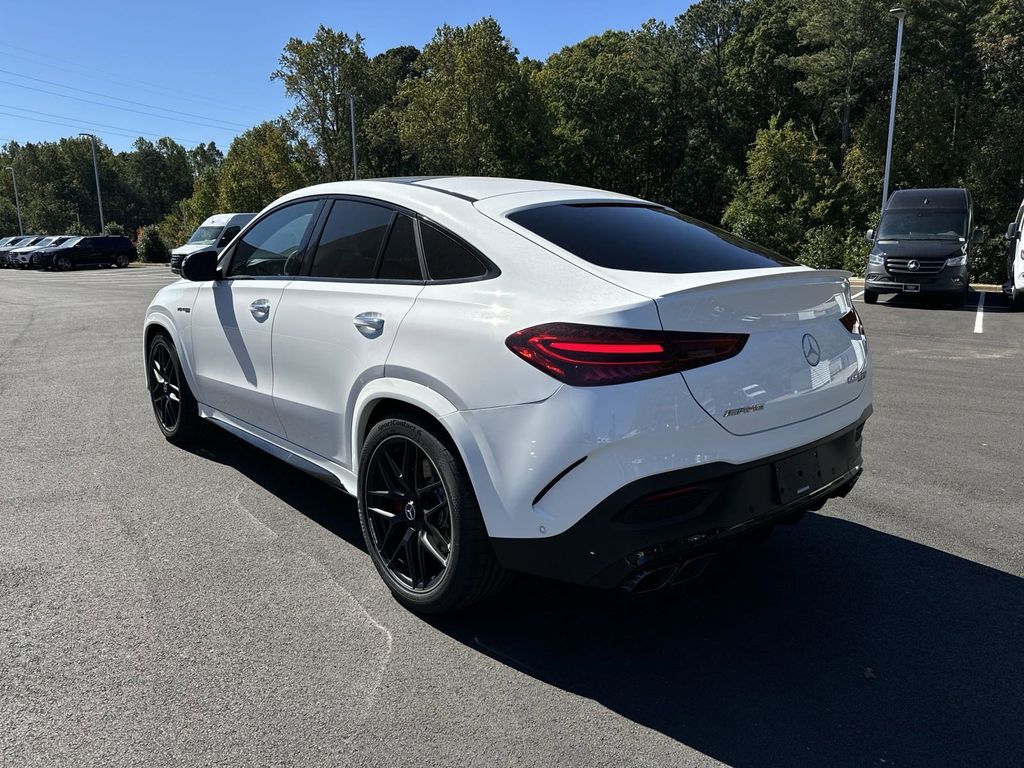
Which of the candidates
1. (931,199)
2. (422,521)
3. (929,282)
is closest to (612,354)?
(422,521)

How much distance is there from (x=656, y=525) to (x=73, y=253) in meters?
43.7

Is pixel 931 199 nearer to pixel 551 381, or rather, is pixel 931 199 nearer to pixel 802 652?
pixel 802 652

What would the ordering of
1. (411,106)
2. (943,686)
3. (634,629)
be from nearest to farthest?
1. (943,686)
2. (634,629)
3. (411,106)

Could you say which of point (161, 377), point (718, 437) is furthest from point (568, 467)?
point (161, 377)

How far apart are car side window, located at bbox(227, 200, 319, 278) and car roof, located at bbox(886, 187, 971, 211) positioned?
1559 centimetres

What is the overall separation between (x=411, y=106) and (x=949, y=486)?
48.4 meters

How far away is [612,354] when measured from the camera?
2443mm

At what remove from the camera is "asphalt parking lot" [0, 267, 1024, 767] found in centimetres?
238

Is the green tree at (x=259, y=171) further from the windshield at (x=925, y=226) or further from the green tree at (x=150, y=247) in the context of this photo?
the windshield at (x=925, y=226)

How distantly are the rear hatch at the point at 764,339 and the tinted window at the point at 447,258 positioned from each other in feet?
1.89

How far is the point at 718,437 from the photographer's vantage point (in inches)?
99.3

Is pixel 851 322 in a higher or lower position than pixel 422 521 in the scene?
higher

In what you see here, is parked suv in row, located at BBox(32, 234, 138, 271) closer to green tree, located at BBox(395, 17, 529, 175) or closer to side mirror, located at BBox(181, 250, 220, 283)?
green tree, located at BBox(395, 17, 529, 175)

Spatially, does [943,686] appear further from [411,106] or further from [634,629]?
[411,106]
